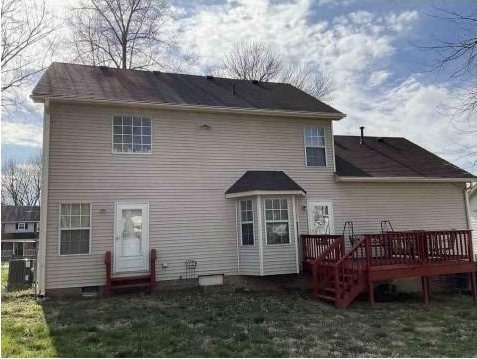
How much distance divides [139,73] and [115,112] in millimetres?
2907

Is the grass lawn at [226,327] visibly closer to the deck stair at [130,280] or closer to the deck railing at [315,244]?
the deck stair at [130,280]

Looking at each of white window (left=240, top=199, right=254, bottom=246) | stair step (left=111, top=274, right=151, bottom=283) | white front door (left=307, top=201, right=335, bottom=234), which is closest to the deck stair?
stair step (left=111, top=274, right=151, bottom=283)

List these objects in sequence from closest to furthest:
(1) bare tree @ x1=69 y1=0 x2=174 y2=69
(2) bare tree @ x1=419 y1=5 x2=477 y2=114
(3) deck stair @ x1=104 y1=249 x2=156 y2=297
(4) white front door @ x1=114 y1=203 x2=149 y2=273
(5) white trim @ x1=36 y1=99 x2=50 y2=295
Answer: (2) bare tree @ x1=419 y1=5 x2=477 y2=114 → (5) white trim @ x1=36 y1=99 x2=50 y2=295 → (3) deck stair @ x1=104 y1=249 x2=156 y2=297 → (4) white front door @ x1=114 y1=203 x2=149 y2=273 → (1) bare tree @ x1=69 y1=0 x2=174 y2=69

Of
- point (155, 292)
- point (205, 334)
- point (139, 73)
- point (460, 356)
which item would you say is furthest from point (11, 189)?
point (460, 356)

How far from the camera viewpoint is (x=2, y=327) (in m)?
7.08

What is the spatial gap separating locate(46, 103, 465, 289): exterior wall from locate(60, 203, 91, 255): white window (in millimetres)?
142

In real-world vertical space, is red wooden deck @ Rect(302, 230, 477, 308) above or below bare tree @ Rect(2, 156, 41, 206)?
below

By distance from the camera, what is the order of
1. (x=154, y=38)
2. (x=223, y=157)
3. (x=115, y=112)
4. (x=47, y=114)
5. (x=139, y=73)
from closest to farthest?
(x=47, y=114) → (x=115, y=112) → (x=223, y=157) → (x=139, y=73) → (x=154, y=38)

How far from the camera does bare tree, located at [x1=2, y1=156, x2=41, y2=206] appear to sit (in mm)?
43156

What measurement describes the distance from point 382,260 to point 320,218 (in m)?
2.46

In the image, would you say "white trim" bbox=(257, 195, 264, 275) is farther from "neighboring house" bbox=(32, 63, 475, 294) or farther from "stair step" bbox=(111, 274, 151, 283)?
"stair step" bbox=(111, 274, 151, 283)

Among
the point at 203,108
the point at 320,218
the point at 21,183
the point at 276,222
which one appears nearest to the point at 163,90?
the point at 203,108

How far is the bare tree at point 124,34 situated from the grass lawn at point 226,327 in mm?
14179

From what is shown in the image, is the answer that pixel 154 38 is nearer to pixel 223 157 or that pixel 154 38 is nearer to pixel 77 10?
pixel 77 10
